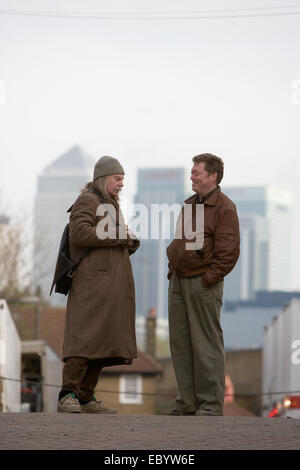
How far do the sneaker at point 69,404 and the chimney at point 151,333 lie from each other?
54.1m

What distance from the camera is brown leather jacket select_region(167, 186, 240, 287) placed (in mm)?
8734

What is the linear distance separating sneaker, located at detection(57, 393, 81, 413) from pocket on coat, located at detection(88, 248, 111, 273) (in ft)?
3.13

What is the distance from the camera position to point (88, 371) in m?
8.81

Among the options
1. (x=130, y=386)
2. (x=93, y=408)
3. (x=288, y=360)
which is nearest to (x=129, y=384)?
(x=130, y=386)

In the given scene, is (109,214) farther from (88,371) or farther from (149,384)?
(149,384)

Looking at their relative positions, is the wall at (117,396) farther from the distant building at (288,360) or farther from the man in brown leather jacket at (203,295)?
the man in brown leather jacket at (203,295)

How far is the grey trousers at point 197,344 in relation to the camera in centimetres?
880

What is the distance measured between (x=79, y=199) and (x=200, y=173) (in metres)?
0.97

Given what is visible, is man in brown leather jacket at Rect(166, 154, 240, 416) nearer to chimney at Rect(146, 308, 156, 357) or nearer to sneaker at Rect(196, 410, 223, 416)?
sneaker at Rect(196, 410, 223, 416)

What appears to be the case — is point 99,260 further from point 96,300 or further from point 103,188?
point 103,188

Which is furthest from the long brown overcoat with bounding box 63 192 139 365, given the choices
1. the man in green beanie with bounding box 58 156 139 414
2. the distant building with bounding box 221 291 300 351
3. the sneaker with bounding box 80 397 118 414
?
the distant building with bounding box 221 291 300 351

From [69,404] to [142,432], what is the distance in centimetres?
163

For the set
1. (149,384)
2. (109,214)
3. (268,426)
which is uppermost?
(109,214)

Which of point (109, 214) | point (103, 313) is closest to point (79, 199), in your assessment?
point (109, 214)
